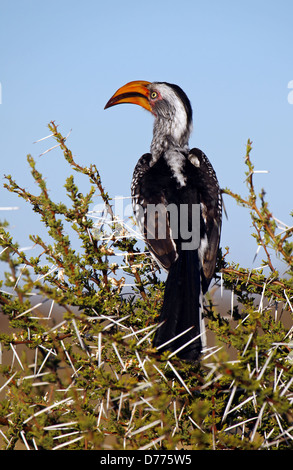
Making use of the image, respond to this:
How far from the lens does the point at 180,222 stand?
12.5 ft

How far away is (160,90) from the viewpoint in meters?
5.85

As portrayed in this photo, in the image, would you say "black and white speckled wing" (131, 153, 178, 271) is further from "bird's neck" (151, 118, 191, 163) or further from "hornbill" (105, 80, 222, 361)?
"bird's neck" (151, 118, 191, 163)

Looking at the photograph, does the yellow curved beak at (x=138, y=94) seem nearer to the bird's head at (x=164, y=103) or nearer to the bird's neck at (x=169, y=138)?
the bird's head at (x=164, y=103)

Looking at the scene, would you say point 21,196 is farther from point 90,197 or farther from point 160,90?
point 160,90

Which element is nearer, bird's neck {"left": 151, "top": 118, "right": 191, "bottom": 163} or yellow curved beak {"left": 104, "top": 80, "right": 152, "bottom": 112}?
bird's neck {"left": 151, "top": 118, "right": 191, "bottom": 163}

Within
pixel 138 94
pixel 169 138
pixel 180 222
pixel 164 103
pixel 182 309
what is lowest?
pixel 182 309

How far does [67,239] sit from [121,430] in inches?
37.5

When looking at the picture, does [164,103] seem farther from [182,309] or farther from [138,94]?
[182,309]

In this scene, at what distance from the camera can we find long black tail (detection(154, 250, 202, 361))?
260cm

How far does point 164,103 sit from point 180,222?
8.24 feet

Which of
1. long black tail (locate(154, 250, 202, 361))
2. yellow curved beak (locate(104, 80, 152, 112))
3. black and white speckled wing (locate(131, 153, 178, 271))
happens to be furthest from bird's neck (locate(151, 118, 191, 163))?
long black tail (locate(154, 250, 202, 361))

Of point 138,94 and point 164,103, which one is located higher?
point 138,94

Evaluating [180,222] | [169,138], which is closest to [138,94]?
[169,138]
